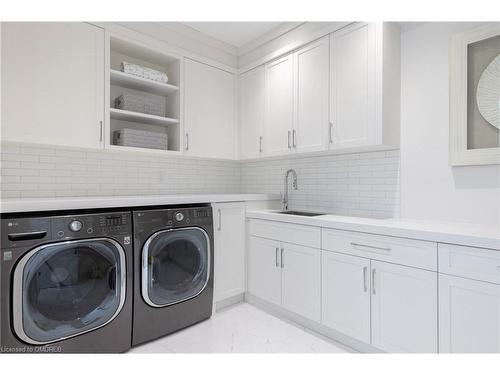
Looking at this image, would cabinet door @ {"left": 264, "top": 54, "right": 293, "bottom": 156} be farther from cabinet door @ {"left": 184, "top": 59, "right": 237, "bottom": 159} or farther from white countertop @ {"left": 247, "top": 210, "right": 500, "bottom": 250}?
white countertop @ {"left": 247, "top": 210, "right": 500, "bottom": 250}

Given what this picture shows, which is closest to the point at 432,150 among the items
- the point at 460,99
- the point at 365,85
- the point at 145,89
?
the point at 460,99

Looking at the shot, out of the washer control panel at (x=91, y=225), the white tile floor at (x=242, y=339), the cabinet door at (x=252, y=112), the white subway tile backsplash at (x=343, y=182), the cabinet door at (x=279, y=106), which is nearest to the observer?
the washer control panel at (x=91, y=225)

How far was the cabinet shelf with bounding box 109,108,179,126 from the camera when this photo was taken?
2.44 meters

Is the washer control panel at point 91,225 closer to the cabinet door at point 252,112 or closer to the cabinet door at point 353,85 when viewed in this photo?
A: the cabinet door at point 252,112

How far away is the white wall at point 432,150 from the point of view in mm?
1915

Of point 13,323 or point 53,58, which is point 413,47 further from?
point 13,323

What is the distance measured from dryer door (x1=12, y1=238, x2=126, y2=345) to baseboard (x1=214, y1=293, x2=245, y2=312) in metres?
0.95

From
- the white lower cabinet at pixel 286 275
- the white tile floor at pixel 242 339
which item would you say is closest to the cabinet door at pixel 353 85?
the white lower cabinet at pixel 286 275

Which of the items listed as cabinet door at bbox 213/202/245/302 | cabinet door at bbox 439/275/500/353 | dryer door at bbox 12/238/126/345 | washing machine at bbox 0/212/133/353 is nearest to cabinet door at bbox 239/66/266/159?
cabinet door at bbox 213/202/245/302

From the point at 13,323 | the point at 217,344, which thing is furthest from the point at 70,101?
the point at 217,344

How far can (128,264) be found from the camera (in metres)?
1.93

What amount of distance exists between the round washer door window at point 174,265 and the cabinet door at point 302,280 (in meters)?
0.67

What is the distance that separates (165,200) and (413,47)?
2.27 metres
